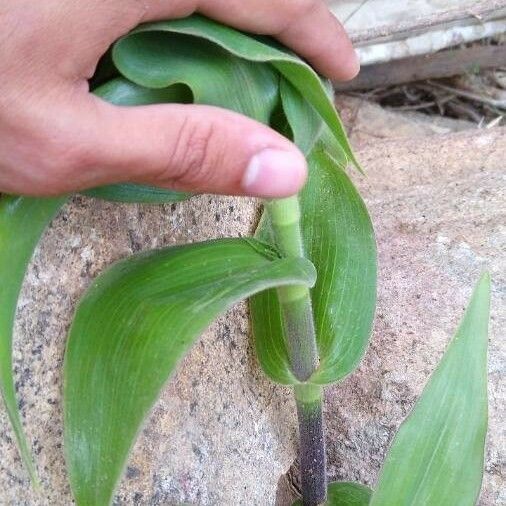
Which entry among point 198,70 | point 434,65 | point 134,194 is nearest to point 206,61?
point 198,70

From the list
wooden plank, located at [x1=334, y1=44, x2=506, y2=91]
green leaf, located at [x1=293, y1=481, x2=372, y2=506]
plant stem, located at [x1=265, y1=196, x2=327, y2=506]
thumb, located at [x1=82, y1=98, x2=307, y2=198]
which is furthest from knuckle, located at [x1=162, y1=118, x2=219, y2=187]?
wooden plank, located at [x1=334, y1=44, x2=506, y2=91]

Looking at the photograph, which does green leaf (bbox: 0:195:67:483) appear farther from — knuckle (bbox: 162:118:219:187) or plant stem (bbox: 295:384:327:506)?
plant stem (bbox: 295:384:327:506)

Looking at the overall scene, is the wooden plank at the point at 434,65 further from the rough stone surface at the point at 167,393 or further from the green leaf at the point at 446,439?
the green leaf at the point at 446,439

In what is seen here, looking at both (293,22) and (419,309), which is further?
(419,309)

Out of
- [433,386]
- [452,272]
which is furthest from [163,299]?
[452,272]

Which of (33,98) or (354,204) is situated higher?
(33,98)

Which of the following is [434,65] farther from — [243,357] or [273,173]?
[273,173]

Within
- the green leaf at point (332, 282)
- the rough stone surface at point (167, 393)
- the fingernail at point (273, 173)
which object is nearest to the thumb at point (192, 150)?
the fingernail at point (273, 173)

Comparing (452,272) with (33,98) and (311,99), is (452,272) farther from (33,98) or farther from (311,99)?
(33,98)
